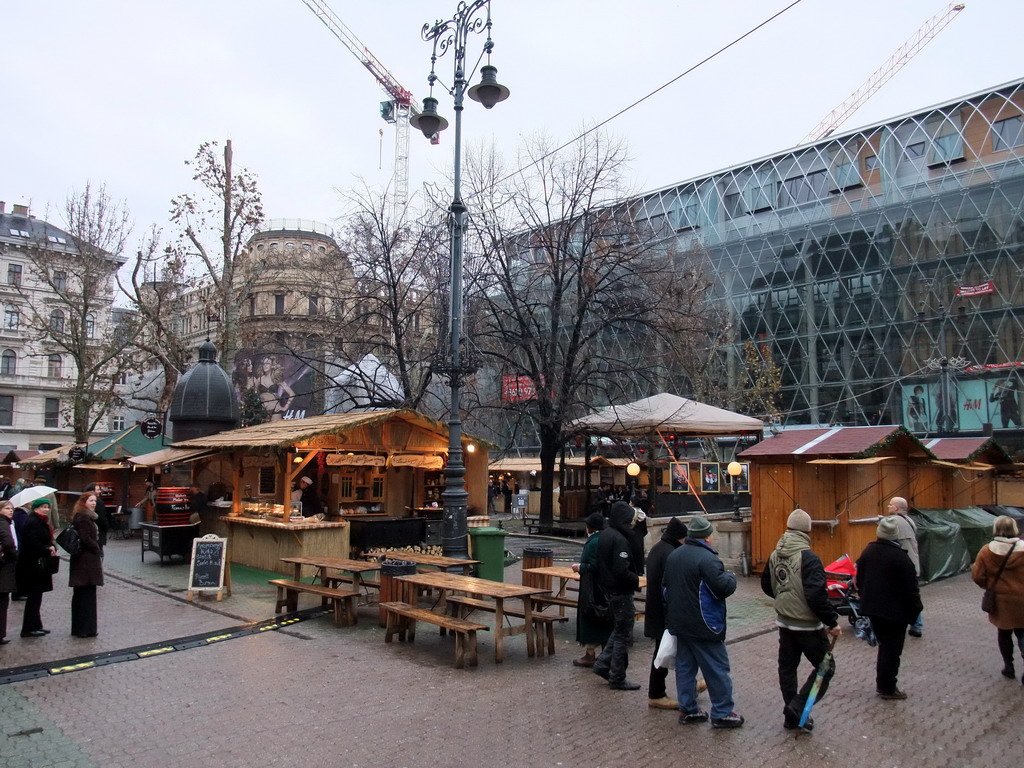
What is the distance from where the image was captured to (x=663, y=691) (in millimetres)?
6586

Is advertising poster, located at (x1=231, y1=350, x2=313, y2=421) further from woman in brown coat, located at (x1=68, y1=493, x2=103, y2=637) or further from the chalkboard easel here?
woman in brown coat, located at (x1=68, y1=493, x2=103, y2=637)

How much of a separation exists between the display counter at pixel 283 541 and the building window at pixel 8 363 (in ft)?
176

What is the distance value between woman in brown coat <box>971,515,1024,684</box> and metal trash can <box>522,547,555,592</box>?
5.02 m

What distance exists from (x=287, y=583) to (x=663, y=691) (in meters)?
6.07

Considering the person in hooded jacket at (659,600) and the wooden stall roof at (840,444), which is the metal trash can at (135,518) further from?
the person in hooded jacket at (659,600)

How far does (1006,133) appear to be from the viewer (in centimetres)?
3953

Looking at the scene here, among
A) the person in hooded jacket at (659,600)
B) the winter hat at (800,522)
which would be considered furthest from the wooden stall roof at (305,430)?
the winter hat at (800,522)

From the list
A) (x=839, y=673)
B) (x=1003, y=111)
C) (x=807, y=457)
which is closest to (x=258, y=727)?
(x=839, y=673)

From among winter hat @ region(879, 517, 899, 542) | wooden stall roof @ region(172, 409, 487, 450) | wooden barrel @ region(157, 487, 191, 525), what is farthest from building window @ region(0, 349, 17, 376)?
winter hat @ region(879, 517, 899, 542)

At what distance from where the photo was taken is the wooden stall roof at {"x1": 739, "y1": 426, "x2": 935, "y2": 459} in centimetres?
1244

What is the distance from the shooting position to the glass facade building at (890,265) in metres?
38.3

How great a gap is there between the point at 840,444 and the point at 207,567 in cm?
1031

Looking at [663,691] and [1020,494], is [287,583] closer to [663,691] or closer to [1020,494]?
[663,691]

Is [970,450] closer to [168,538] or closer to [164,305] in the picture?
[168,538]
